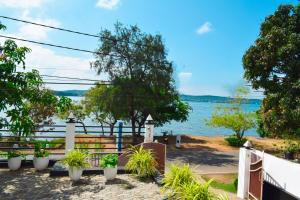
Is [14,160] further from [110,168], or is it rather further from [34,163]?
[110,168]

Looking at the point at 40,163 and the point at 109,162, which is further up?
the point at 109,162

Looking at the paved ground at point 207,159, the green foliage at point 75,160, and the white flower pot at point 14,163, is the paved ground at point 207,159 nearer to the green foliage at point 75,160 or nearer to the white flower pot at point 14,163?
the green foliage at point 75,160

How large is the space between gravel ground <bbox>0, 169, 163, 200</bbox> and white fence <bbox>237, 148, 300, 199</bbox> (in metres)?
3.43

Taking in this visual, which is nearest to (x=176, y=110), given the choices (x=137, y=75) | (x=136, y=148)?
(x=137, y=75)

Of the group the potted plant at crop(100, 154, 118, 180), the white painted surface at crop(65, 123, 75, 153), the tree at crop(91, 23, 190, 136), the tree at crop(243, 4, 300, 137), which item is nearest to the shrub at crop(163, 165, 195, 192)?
the potted plant at crop(100, 154, 118, 180)

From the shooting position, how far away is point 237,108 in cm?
2477

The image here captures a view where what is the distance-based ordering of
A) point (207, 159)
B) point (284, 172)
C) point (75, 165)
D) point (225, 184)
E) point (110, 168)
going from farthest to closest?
1. point (207, 159)
2. point (225, 184)
3. point (284, 172)
4. point (110, 168)
5. point (75, 165)

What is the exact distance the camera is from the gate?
9202mm

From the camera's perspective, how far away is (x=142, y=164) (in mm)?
9039

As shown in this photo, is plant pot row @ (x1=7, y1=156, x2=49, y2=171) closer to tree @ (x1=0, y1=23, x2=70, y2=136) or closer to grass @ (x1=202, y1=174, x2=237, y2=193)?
tree @ (x1=0, y1=23, x2=70, y2=136)

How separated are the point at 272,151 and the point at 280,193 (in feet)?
43.9

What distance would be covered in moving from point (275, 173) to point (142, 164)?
3990 millimetres

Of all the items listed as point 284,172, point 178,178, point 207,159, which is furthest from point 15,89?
point 207,159

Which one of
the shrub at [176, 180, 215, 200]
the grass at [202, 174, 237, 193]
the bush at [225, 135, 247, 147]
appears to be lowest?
the grass at [202, 174, 237, 193]
